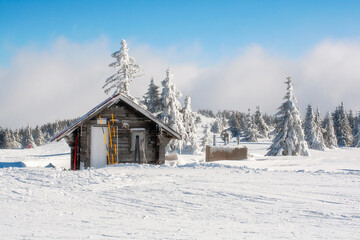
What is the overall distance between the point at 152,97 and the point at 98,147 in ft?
67.8

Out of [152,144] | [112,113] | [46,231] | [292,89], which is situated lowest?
[46,231]

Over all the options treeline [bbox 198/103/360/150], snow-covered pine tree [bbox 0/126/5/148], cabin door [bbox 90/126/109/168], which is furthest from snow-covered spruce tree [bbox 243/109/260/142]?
snow-covered pine tree [bbox 0/126/5/148]

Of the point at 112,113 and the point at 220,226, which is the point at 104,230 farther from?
the point at 112,113

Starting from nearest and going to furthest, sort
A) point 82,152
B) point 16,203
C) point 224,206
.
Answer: point 224,206
point 16,203
point 82,152

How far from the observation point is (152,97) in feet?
128

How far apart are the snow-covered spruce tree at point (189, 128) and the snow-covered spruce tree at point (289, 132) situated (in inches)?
453

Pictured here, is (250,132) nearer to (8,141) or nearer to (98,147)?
(98,147)

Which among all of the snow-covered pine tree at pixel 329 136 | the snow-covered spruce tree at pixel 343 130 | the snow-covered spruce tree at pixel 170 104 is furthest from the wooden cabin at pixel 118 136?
the snow-covered spruce tree at pixel 343 130

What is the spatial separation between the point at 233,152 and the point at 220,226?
755 inches

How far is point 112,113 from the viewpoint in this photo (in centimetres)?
1903

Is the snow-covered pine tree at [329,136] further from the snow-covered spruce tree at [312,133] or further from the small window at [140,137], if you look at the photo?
the small window at [140,137]

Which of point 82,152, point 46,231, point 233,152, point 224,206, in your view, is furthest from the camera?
point 233,152

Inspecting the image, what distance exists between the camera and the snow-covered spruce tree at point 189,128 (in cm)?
4109

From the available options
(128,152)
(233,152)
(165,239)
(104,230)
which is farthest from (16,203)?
(233,152)
